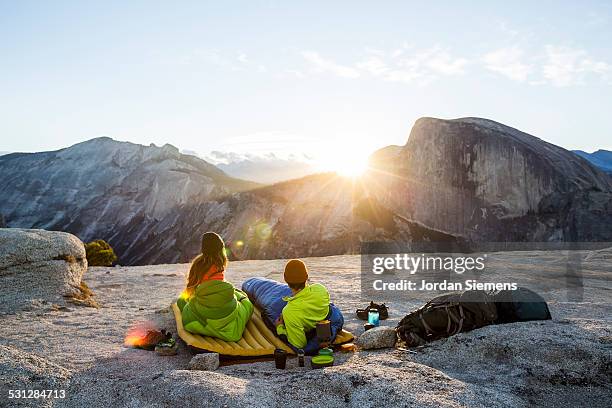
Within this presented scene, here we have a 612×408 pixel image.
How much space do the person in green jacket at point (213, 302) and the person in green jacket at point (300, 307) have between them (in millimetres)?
775

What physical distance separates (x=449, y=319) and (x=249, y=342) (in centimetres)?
294

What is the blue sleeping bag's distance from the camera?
6430mm

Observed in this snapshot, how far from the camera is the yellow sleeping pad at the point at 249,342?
6.29 metres

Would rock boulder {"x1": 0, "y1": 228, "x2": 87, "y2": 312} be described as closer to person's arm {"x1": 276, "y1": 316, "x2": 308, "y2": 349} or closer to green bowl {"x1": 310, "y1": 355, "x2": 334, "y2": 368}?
person's arm {"x1": 276, "y1": 316, "x2": 308, "y2": 349}

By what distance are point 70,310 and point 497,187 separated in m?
26.2

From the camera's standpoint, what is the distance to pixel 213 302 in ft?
21.3

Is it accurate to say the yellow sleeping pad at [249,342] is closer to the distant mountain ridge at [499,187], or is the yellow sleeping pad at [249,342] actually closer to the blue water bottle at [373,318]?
the blue water bottle at [373,318]

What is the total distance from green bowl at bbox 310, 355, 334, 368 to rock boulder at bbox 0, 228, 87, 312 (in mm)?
6187

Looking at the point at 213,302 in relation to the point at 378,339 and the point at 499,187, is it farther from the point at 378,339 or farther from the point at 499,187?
the point at 499,187

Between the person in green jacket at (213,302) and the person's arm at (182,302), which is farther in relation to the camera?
the person's arm at (182,302)

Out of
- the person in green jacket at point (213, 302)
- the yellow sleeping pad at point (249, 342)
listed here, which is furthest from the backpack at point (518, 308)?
the person in green jacket at point (213, 302)

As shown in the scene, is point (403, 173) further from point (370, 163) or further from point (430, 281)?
point (430, 281)

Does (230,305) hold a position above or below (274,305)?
above

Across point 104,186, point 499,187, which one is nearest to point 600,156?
point 499,187
